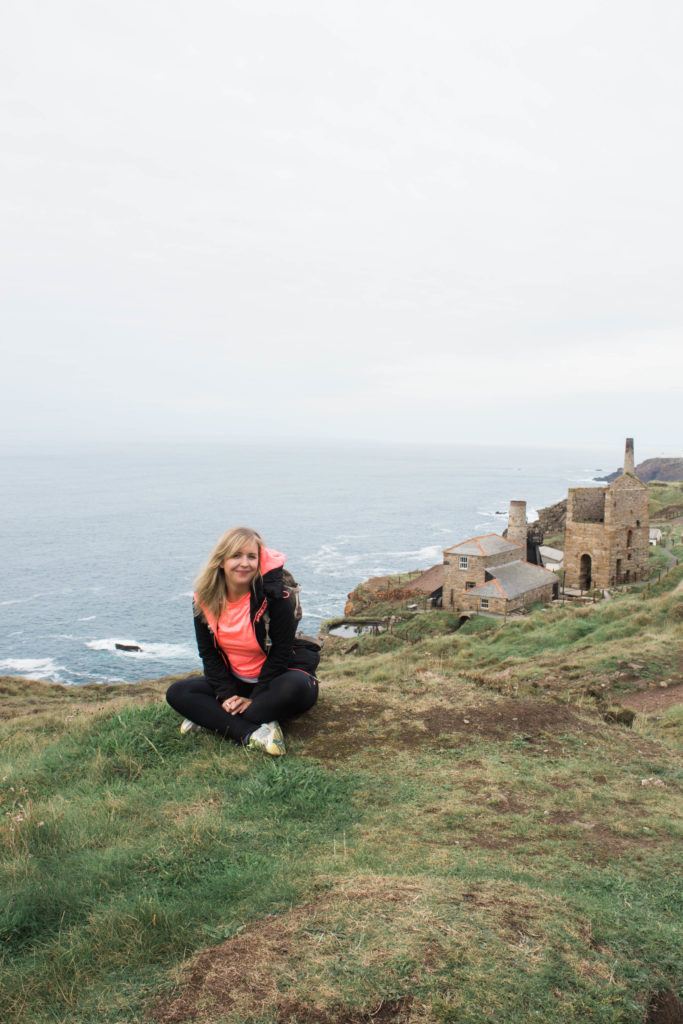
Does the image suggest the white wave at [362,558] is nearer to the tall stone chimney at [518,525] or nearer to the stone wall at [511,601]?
the tall stone chimney at [518,525]

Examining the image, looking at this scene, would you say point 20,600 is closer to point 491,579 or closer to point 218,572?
point 491,579

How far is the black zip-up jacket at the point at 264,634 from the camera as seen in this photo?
22.9 feet

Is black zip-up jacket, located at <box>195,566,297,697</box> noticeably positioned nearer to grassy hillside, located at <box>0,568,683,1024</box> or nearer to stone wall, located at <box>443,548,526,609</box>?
grassy hillside, located at <box>0,568,683,1024</box>

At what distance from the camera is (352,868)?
4.78m

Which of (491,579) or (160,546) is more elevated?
(491,579)

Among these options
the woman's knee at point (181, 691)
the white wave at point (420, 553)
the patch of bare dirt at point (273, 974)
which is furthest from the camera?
the white wave at point (420, 553)

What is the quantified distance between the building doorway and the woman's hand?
31936 mm

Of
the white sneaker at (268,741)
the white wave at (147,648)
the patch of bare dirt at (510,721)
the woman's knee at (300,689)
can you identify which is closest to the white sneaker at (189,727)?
the white sneaker at (268,741)

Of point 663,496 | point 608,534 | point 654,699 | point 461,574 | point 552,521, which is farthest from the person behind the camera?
point 663,496

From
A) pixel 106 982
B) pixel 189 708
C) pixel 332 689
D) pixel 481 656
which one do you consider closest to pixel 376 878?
pixel 106 982

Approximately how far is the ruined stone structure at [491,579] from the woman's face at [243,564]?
3064 centimetres

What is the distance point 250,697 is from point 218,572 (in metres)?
1.52

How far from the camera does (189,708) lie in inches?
294

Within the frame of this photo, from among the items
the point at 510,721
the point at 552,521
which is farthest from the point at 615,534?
the point at 552,521
